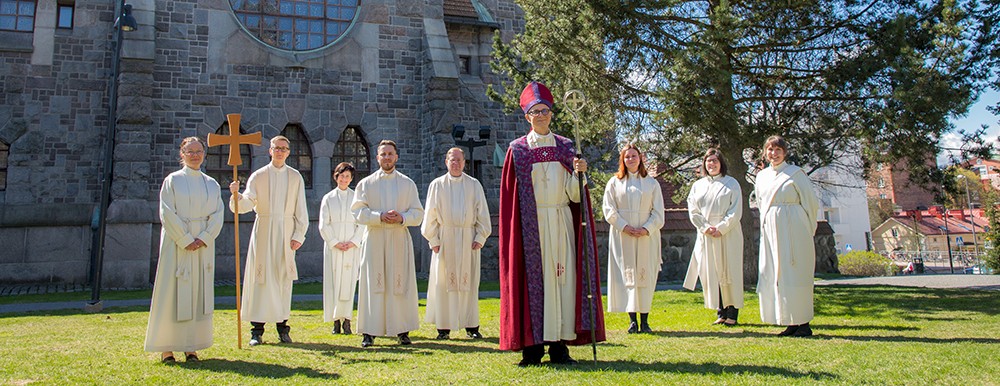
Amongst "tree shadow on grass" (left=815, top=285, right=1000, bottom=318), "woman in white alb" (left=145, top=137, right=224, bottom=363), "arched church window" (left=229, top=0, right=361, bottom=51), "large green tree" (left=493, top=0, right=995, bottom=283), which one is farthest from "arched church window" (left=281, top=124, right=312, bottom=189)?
"tree shadow on grass" (left=815, top=285, right=1000, bottom=318)

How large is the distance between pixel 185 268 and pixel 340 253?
2.55 meters

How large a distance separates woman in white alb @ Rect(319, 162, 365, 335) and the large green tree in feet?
11.4

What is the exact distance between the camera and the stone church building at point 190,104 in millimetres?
15312

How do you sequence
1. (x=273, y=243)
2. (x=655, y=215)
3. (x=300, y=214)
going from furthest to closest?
(x=655, y=215), (x=300, y=214), (x=273, y=243)

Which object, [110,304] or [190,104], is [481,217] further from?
[190,104]

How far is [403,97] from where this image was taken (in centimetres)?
1819

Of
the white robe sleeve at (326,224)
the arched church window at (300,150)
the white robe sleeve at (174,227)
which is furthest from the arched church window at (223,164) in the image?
the white robe sleeve at (174,227)

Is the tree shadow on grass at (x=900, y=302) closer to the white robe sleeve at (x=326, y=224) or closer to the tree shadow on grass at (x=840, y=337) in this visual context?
the tree shadow on grass at (x=840, y=337)

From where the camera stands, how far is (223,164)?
16609mm

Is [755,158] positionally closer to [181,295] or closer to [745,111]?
[745,111]

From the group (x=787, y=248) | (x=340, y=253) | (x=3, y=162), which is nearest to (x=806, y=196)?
(x=787, y=248)

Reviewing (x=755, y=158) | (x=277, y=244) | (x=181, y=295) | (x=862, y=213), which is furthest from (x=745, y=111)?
(x=862, y=213)

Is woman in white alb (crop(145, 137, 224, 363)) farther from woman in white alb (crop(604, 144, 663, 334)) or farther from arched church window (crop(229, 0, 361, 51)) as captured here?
arched church window (crop(229, 0, 361, 51))

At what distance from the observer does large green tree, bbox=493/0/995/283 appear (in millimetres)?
9531
